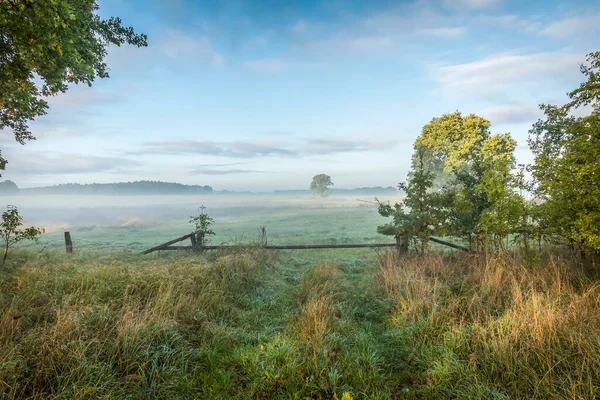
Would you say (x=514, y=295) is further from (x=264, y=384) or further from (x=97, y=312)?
(x=97, y=312)

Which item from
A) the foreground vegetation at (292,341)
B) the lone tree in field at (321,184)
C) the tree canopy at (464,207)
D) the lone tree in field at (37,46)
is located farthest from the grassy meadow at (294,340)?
the lone tree in field at (321,184)

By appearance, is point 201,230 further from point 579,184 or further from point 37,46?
point 579,184

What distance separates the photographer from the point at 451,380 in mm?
3326

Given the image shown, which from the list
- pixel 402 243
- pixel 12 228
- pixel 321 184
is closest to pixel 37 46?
→ pixel 12 228

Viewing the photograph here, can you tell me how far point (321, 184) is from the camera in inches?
2987

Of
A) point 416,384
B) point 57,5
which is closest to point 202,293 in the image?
point 416,384

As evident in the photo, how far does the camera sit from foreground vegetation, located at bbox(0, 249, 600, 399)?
10.5 feet

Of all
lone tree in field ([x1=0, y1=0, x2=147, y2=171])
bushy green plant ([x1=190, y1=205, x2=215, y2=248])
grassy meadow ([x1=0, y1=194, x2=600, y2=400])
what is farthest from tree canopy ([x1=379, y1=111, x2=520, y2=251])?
lone tree in field ([x1=0, y1=0, x2=147, y2=171])

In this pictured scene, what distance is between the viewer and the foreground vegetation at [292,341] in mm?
3203

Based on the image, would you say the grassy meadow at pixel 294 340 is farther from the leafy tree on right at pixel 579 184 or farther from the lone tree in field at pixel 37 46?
the lone tree in field at pixel 37 46

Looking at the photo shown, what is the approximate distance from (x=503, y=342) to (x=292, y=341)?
313 cm

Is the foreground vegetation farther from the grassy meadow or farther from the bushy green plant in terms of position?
the bushy green plant

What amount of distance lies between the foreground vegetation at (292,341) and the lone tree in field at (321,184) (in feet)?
229

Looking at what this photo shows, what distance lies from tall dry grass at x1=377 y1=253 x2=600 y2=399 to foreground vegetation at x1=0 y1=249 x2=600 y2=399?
0.07 feet
